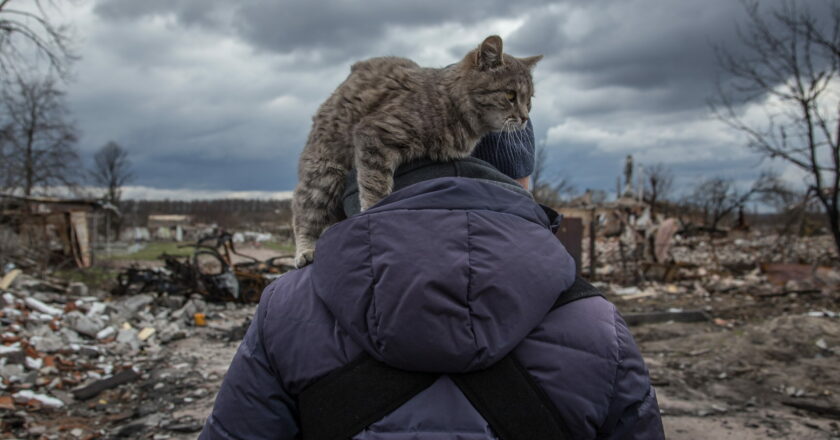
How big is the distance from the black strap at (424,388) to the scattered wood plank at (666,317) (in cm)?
1098

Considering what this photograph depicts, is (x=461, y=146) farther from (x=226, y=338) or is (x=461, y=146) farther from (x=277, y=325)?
(x=226, y=338)

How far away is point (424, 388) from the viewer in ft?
4.50

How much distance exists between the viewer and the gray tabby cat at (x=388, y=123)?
2.24 metres

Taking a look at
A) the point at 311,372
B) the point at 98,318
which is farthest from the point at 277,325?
the point at 98,318

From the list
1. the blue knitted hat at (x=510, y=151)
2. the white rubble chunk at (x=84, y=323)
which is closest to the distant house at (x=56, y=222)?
the white rubble chunk at (x=84, y=323)

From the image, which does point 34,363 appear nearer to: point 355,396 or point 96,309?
point 96,309

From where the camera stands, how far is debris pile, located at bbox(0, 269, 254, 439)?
644 centimetres

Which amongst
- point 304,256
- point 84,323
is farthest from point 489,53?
point 84,323

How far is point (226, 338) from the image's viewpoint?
1038 centimetres

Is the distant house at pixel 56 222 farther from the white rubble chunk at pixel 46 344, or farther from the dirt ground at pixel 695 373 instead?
the white rubble chunk at pixel 46 344

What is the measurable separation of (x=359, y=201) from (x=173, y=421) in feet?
18.2

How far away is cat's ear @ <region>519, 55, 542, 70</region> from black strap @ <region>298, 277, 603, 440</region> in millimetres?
2078

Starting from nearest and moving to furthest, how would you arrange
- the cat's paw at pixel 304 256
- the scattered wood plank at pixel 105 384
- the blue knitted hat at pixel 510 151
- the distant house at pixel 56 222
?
1. the blue knitted hat at pixel 510 151
2. the cat's paw at pixel 304 256
3. the scattered wood plank at pixel 105 384
4. the distant house at pixel 56 222

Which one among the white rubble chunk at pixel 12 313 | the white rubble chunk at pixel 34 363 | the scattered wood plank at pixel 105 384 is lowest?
the scattered wood plank at pixel 105 384
